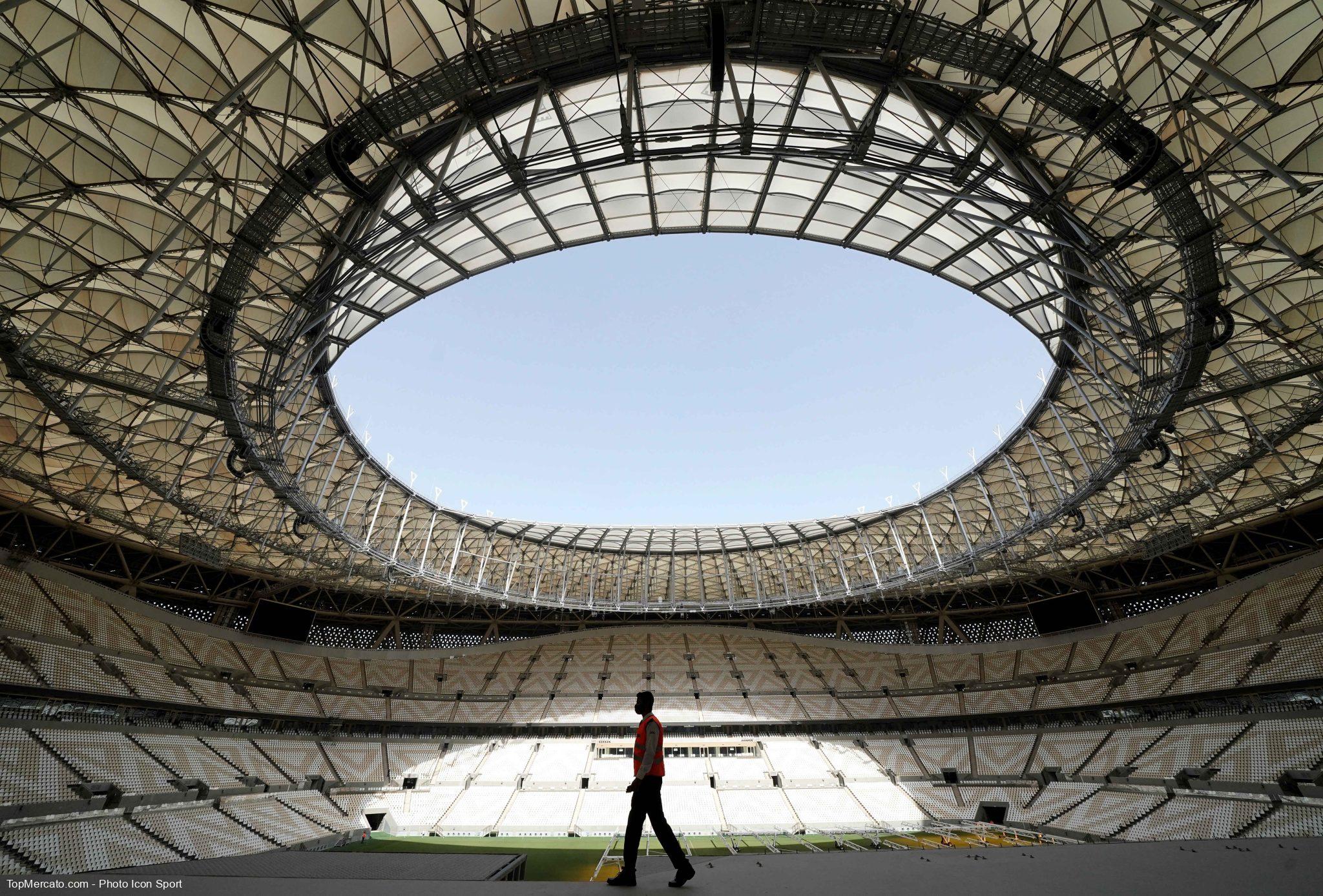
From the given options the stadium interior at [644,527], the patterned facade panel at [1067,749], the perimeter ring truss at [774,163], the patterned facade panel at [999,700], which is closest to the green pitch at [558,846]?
the stadium interior at [644,527]

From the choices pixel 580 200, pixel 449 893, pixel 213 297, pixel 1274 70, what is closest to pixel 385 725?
pixel 213 297

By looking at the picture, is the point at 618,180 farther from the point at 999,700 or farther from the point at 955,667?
the point at 955,667

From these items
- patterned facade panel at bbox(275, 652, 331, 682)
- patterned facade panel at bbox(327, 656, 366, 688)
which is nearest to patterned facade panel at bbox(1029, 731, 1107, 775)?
patterned facade panel at bbox(327, 656, 366, 688)

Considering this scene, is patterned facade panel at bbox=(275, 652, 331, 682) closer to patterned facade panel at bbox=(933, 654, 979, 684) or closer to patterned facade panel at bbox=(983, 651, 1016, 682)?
patterned facade panel at bbox=(933, 654, 979, 684)

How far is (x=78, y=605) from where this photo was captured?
115ft

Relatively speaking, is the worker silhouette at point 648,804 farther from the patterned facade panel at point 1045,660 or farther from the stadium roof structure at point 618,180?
the patterned facade panel at point 1045,660

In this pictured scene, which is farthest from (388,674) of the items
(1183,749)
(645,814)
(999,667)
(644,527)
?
(1183,749)

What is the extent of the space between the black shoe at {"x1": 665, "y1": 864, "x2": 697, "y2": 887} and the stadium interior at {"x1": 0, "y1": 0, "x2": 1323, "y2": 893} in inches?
20.3

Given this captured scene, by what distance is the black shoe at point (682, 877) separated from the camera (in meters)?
4.80

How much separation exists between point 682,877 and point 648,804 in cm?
84

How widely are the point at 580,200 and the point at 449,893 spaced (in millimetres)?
19985

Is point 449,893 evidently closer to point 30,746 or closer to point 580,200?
point 580,200

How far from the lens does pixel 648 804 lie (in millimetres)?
5637

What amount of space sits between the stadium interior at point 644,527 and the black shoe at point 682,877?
1.69ft
